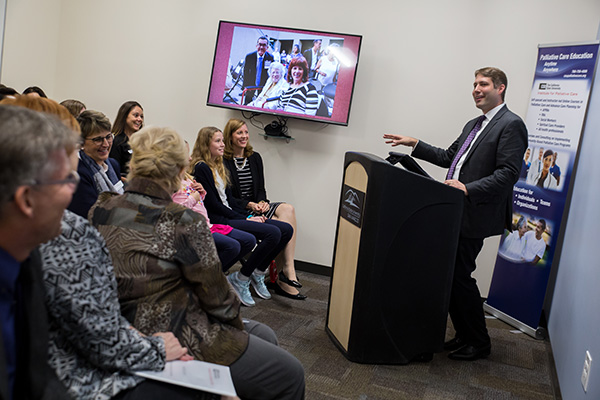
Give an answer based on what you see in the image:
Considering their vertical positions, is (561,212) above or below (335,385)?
above

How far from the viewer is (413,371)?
3012 millimetres

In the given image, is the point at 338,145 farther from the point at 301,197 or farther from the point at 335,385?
the point at 335,385

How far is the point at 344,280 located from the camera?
3.09 metres

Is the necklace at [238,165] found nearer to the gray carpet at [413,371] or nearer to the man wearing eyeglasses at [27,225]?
the gray carpet at [413,371]

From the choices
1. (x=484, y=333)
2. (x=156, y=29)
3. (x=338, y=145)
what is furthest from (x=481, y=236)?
(x=156, y=29)

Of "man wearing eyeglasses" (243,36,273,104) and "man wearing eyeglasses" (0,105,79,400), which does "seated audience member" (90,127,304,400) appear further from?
"man wearing eyeglasses" (243,36,273,104)

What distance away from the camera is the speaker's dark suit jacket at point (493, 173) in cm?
313

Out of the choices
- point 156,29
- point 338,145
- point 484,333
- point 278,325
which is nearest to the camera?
point 484,333

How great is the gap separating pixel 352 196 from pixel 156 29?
3110 millimetres

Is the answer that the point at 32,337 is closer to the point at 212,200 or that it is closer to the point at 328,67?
the point at 212,200

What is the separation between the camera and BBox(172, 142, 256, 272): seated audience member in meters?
3.50

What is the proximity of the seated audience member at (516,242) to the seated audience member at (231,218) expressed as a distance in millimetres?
1656

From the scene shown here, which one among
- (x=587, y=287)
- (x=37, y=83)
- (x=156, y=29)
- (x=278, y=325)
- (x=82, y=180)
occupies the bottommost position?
(x=278, y=325)

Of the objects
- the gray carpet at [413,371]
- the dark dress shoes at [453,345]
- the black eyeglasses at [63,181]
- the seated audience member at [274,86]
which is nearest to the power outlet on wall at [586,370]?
the gray carpet at [413,371]
